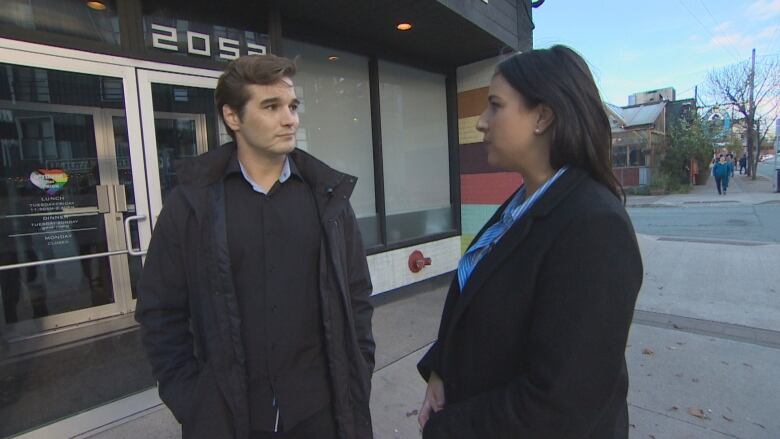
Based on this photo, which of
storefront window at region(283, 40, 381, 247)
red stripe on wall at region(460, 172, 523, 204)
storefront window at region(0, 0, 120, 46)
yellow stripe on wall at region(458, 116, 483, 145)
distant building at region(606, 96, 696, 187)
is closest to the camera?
storefront window at region(0, 0, 120, 46)

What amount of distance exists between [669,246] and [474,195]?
4281mm

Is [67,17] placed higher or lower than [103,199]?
higher

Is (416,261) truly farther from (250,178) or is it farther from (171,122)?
(250,178)

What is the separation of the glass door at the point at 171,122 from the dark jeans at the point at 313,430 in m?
2.08

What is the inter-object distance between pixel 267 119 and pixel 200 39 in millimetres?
2229

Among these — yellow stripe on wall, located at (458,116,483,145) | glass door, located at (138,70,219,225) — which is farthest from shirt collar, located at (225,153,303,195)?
yellow stripe on wall, located at (458,116,483,145)

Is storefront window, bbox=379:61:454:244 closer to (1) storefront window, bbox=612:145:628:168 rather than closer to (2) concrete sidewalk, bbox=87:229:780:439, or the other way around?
(2) concrete sidewalk, bbox=87:229:780:439

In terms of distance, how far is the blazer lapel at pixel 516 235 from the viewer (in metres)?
1.02

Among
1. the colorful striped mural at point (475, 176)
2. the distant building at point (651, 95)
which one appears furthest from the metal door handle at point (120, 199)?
the distant building at point (651, 95)

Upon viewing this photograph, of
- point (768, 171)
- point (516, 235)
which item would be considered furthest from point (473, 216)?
point (768, 171)

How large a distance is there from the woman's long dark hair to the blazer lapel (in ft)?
0.17

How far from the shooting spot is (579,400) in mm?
938

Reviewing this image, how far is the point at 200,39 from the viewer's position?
326cm

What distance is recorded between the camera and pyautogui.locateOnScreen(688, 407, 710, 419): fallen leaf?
2.62 meters
